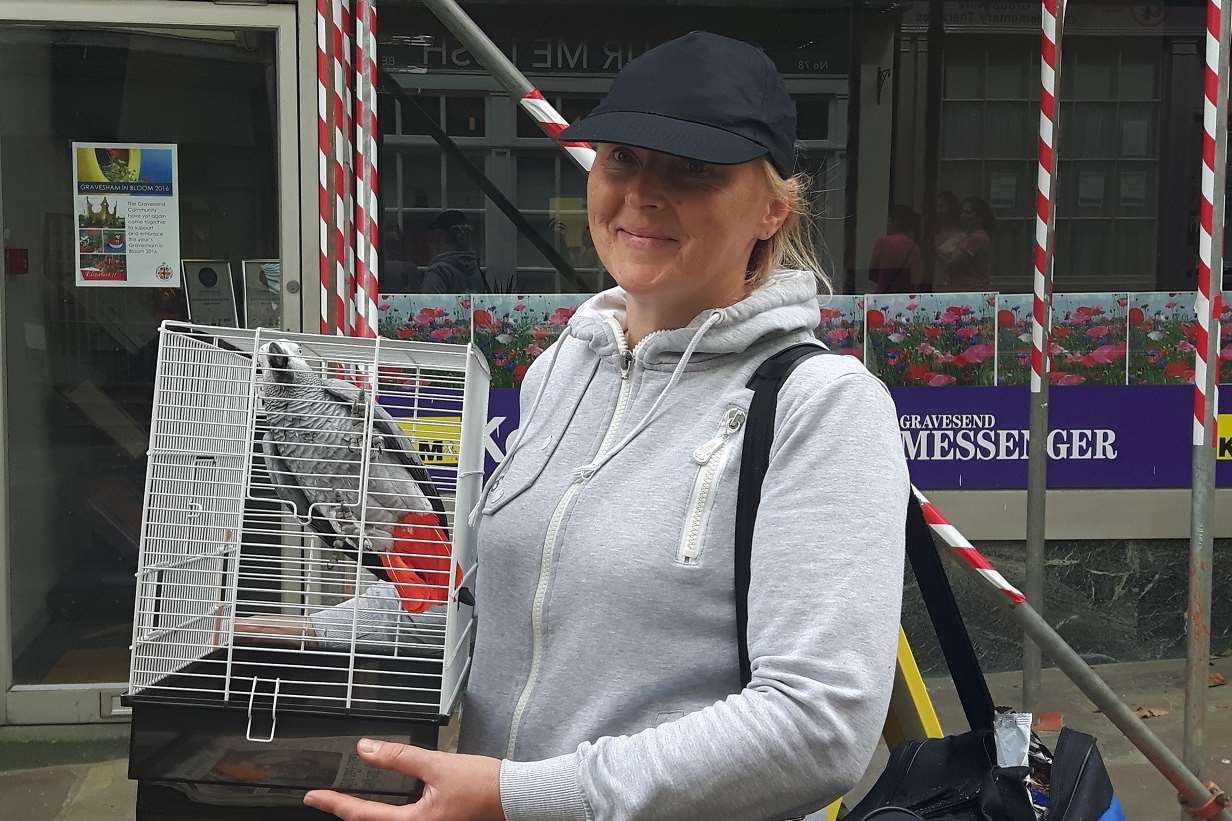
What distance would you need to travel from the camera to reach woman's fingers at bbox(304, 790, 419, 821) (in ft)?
4.69

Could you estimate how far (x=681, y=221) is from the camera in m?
1.55

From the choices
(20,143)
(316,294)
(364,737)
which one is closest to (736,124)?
(364,737)

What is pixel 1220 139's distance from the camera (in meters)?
3.63

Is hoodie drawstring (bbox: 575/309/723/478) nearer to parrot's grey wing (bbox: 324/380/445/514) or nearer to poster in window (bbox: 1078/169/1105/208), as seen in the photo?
parrot's grey wing (bbox: 324/380/445/514)

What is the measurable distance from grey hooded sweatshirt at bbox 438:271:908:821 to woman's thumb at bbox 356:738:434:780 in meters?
0.11

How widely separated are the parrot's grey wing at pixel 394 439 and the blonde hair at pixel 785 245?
553mm

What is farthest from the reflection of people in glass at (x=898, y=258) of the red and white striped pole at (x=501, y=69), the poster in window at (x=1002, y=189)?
the red and white striped pole at (x=501, y=69)

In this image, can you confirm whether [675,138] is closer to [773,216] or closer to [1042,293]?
[773,216]

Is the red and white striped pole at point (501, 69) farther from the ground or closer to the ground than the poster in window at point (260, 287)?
farther from the ground

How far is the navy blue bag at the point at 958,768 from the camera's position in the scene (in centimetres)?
164

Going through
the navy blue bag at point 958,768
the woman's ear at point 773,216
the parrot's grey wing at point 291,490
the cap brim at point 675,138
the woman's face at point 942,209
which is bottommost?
the navy blue bag at point 958,768

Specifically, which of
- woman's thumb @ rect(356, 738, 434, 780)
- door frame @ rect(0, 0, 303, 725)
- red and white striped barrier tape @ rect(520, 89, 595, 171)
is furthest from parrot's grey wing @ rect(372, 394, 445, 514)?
door frame @ rect(0, 0, 303, 725)

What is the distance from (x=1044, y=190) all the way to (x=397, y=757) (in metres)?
2.90

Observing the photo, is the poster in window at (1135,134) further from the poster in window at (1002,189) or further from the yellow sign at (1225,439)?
the yellow sign at (1225,439)
